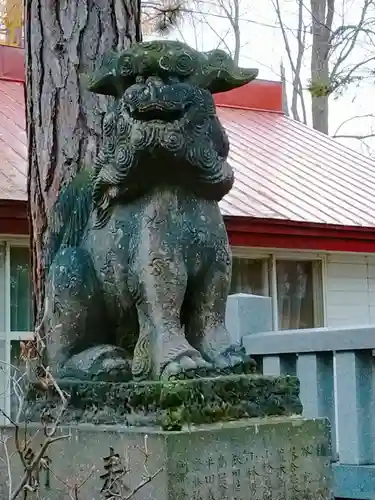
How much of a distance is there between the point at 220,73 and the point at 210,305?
754mm

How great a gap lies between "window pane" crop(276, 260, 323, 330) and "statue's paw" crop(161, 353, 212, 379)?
5.77 m

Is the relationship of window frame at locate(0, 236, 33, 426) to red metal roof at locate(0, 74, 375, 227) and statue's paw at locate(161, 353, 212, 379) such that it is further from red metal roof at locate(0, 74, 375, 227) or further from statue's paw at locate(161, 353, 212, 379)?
statue's paw at locate(161, 353, 212, 379)

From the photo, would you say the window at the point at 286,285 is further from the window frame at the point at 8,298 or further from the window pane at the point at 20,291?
the window frame at the point at 8,298

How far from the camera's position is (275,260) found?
27.5 feet

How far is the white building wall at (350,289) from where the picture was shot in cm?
867

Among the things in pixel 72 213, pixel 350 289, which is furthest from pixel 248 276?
pixel 72 213

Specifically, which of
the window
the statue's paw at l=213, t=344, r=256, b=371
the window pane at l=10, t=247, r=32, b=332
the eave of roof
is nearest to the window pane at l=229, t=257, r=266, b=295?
the window

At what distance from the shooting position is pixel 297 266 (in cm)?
862

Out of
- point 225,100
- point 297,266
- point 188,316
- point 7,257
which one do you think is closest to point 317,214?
point 297,266

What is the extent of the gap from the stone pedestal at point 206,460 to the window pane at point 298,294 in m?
5.60

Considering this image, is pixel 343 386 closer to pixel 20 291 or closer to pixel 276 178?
pixel 20 291

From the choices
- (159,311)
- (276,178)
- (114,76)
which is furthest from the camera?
(276,178)

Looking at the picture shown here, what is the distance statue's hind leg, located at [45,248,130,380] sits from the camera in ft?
9.46

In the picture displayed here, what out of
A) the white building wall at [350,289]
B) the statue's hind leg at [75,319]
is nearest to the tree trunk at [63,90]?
the statue's hind leg at [75,319]
